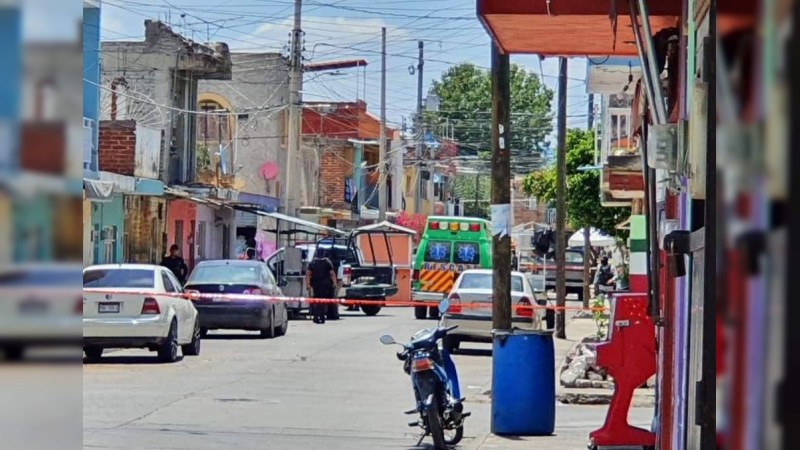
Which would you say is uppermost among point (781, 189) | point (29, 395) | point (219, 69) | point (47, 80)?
point (219, 69)

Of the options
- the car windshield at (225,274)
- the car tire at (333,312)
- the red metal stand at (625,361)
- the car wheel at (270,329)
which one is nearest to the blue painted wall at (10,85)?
the red metal stand at (625,361)

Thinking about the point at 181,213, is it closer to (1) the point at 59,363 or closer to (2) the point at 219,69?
(2) the point at 219,69

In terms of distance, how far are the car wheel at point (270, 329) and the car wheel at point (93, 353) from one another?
519cm

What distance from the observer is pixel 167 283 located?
18.9 meters

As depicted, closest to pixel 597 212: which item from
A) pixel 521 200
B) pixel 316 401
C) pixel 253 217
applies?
pixel 253 217

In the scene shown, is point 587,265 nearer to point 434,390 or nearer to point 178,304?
point 178,304

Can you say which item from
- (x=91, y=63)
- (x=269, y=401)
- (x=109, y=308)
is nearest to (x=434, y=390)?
(x=269, y=401)

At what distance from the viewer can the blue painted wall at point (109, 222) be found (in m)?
29.0

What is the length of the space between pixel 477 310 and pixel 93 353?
638 centimetres

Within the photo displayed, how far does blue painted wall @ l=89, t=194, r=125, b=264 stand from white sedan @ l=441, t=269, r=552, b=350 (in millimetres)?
9904

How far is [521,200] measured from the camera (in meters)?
82.2

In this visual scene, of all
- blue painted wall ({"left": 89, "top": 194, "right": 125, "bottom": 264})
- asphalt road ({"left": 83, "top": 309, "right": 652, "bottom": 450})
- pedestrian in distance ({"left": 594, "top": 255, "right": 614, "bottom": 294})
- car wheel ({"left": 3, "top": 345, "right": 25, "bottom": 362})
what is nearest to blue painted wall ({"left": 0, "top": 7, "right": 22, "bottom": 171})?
car wheel ({"left": 3, "top": 345, "right": 25, "bottom": 362})

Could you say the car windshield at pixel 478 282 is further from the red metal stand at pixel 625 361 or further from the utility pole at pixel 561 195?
the red metal stand at pixel 625 361

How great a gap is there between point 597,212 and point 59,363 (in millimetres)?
34141
